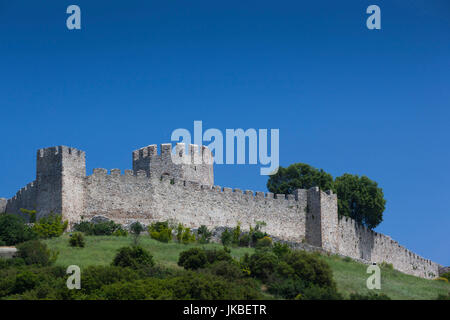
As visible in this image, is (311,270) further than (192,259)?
No

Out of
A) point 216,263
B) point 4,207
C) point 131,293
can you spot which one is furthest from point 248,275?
point 4,207

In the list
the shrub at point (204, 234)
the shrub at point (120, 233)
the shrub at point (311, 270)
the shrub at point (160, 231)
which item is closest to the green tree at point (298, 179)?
the shrub at point (204, 234)

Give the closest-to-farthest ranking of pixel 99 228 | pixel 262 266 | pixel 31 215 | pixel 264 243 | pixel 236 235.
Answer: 1. pixel 262 266
2. pixel 99 228
3. pixel 31 215
4. pixel 264 243
5. pixel 236 235

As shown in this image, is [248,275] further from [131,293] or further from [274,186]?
[274,186]

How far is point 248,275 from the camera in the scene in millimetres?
33156

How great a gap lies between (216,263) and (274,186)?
2367 centimetres

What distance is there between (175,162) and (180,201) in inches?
240

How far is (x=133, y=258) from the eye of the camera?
108ft

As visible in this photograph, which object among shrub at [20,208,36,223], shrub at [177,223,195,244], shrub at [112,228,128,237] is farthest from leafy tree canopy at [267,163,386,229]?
shrub at [20,208,36,223]

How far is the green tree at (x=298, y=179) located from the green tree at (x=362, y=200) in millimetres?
1071

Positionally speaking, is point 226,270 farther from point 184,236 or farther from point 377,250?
point 377,250

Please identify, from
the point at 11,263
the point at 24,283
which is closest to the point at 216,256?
the point at 24,283

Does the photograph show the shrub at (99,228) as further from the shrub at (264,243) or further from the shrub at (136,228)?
the shrub at (264,243)
